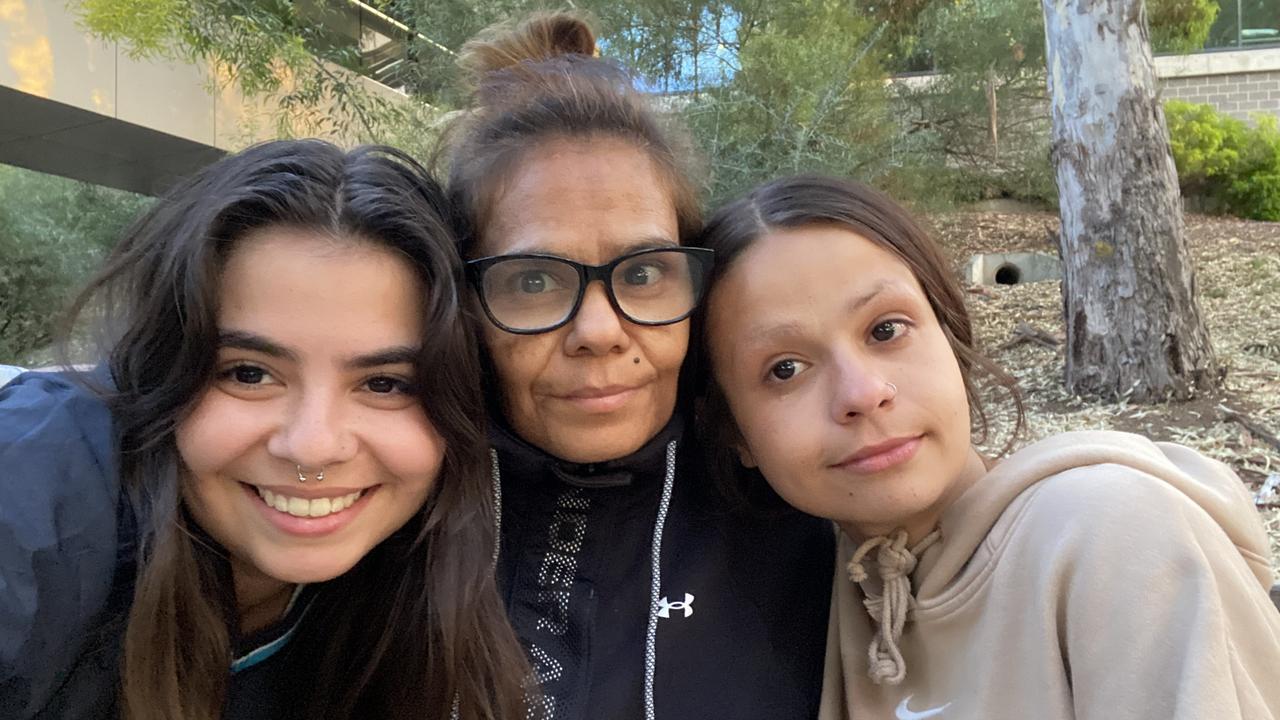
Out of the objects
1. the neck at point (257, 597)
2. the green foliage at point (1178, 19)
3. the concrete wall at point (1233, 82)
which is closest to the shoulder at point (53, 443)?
the neck at point (257, 597)

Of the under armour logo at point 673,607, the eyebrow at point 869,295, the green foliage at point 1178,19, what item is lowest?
the under armour logo at point 673,607

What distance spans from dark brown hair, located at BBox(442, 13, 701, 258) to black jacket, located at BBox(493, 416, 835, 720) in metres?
0.41

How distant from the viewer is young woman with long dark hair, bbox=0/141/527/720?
116 cm

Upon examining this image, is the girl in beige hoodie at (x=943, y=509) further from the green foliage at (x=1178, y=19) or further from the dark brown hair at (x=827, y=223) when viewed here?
the green foliage at (x=1178, y=19)

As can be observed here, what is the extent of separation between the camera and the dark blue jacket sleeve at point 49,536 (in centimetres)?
102

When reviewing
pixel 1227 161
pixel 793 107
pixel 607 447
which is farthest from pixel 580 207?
pixel 1227 161

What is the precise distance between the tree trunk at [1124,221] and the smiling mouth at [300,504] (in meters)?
4.10

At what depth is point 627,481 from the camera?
1.45m

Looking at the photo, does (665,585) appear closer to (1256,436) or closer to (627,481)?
(627,481)

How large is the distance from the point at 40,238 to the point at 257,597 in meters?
4.40

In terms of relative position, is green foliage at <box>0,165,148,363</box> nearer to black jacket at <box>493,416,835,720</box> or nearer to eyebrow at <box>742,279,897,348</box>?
black jacket at <box>493,416,835,720</box>

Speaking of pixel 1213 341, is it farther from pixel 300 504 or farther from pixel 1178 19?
pixel 300 504

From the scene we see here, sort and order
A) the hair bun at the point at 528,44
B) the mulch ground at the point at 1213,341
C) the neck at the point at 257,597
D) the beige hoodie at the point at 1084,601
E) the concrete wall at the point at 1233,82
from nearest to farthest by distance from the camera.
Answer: the beige hoodie at the point at 1084,601 < the neck at the point at 257,597 < the hair bun at the point at 528,44 < the mulch ground at the point at 1213,341 < the concrete wall at the point at 1233,82

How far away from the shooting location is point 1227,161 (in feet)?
32.4
